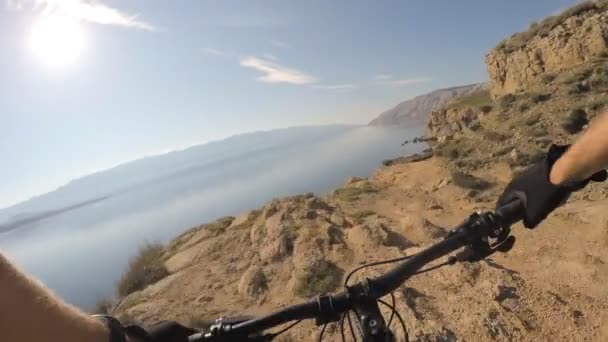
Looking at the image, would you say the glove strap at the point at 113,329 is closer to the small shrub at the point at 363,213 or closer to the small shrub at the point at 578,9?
the small shrub at the point at 363,213

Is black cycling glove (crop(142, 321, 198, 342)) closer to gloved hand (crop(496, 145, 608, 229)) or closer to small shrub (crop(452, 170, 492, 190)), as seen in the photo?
gloved hand (crop(496, 145, 608, 229))

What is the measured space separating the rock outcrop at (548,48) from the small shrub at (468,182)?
19.5 m

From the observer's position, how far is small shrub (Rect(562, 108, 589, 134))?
704 inches

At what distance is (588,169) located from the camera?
5.51ft

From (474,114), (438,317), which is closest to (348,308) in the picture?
(438,317)

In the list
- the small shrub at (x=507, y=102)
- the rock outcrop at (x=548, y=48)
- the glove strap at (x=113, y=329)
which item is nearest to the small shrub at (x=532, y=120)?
the small shrub at (x=507, y=102)

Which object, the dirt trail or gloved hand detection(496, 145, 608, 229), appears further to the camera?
the dirt trail

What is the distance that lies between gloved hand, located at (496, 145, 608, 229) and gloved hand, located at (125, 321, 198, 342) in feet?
5.95

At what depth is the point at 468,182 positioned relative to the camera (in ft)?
51.5

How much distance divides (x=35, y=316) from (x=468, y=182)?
16.4 meters

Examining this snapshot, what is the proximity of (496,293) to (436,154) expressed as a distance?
61.4 ft

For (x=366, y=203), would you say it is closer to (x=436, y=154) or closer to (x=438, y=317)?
(x=436, y=154)

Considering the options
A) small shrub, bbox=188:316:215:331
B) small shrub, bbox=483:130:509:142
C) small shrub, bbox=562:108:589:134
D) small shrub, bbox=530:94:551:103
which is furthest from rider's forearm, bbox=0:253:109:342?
small shrub, bbox=530:94:551:103

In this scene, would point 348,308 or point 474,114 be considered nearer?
point 348,308
